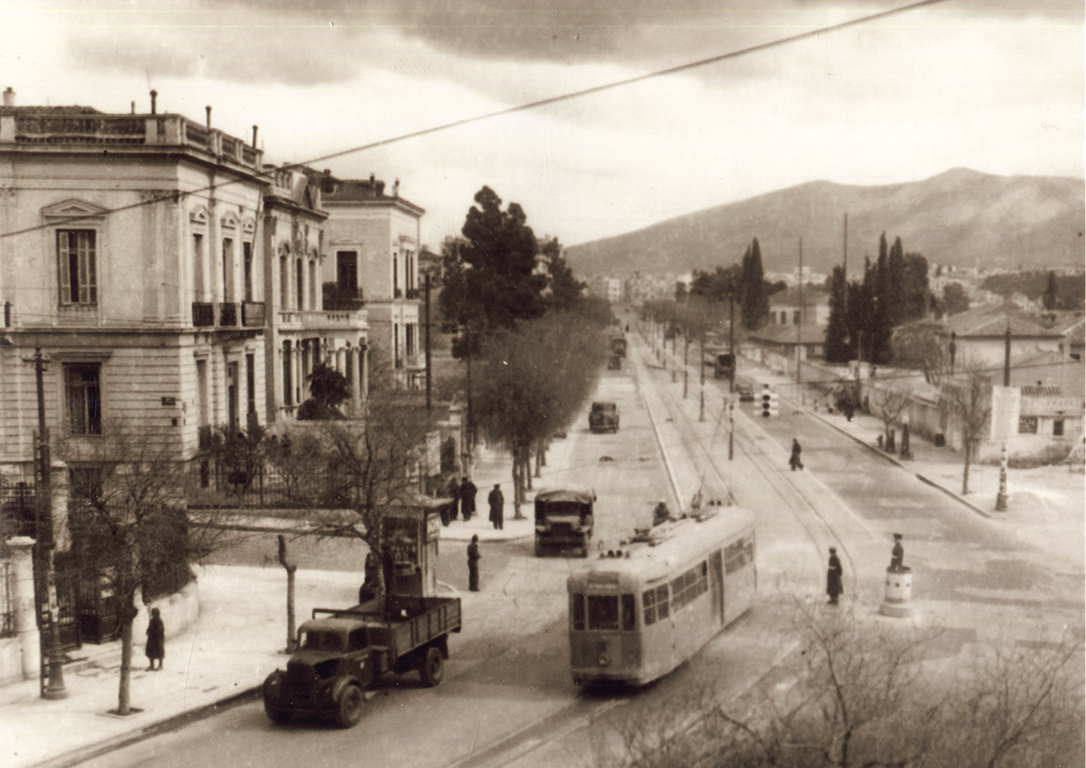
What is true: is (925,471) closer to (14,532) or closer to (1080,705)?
(1080,705)

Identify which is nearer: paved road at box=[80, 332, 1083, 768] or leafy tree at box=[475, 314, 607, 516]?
paved road at box=[80, 332, 1083, 768]

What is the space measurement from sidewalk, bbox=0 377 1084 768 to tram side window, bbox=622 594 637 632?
6609 mm

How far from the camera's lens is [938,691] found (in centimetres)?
1467

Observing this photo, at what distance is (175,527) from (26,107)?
16.2 metres

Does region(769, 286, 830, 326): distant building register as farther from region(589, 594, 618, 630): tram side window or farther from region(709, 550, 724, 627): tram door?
region(589, 594, 618, 630): tram side window

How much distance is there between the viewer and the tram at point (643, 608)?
708 inches

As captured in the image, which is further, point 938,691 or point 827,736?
point 938,691

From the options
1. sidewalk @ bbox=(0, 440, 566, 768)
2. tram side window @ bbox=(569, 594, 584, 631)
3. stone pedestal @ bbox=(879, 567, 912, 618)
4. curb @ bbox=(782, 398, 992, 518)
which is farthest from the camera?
curb @ bbox=(782, 398, 992, 518)

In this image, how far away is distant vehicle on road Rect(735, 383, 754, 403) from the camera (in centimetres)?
7100

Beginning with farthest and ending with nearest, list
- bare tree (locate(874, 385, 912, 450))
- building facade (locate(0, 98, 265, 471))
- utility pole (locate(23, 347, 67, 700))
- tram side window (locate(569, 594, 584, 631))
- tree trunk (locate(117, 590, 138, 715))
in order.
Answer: bare tree (locate(874, 385, 912, 450))
building facade (locate(0, 98, 265, 471))
tram side window (locate(569, 594, 584, 631))
utility pole (locate(23, 347, 67, 700))
tree trunk (locate(117, 590, 138, 715))

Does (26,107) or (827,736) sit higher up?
(26,107)

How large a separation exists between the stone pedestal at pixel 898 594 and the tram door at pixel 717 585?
4.20 m

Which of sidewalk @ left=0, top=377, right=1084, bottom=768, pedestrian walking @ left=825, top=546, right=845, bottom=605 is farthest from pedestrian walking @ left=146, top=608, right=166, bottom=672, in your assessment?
pedestrian walking @ left=825, top=546, right=845, bottom=605

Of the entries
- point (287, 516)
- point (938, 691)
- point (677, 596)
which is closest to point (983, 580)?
point (677, 596)
